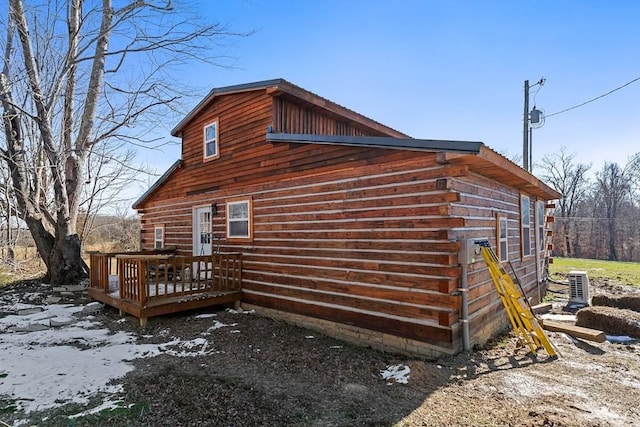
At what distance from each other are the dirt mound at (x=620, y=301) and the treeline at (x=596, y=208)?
21.6m

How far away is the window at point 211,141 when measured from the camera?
9148 mm

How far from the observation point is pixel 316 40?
9.81 metres

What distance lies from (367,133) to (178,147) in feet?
18.5

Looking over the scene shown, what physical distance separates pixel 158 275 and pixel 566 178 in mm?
40446

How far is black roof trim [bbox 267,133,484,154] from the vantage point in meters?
4.52

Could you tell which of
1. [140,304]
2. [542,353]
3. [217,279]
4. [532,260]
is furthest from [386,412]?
[532,260]

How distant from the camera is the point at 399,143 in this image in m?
5.21

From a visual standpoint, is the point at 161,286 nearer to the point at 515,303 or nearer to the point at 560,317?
the point at 515,303

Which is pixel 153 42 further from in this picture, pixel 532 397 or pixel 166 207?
pixel 532 397

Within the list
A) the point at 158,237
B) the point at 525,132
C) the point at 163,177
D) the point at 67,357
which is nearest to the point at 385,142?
the point at 67,357

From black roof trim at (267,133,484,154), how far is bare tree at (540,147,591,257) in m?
35.6

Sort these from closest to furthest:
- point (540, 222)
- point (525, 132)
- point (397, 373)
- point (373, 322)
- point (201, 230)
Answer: point (397, 373) < point (373, 322) < point (201, 230) < point (540, 222) < point (525, 132)

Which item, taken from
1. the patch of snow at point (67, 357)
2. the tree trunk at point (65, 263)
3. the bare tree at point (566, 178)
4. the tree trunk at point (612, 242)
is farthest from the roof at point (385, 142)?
the bare tree at point (566, 178)

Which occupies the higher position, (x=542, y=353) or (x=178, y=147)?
(x=178, y=147)
